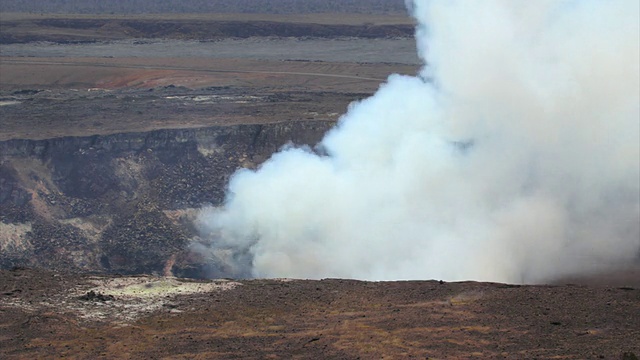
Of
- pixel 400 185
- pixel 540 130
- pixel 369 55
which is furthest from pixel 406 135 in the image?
pixel 369 55

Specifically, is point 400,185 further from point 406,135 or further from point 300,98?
point 300,98

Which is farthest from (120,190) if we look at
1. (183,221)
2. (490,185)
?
(490,185)

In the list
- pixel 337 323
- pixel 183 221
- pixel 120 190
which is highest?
pixel 120 190

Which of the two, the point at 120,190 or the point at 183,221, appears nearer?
the point at 183,221

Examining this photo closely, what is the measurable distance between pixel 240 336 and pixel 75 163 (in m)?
24.6

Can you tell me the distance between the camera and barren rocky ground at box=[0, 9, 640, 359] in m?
22.7

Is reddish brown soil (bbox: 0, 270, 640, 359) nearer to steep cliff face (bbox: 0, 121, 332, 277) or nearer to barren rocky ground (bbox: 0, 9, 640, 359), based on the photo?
barren rocky ground (bbox: 0, 9, 640, 359)

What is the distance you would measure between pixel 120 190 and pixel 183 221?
11.0 feet

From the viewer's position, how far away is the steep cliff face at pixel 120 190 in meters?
40.4

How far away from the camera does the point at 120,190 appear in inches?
1735

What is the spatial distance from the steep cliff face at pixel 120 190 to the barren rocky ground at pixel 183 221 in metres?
0.08

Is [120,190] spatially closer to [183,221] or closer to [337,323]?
[183,221]

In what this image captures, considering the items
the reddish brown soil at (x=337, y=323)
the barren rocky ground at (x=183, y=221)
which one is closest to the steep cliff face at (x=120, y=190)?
the barren rocky ground at (x=183, y=221)

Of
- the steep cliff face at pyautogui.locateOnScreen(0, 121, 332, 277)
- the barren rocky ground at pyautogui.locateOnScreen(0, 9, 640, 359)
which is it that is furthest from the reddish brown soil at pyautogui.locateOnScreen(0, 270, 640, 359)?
the steep cliff face at pyautogui.locateOnScreen(0, 121, 332, 277)
